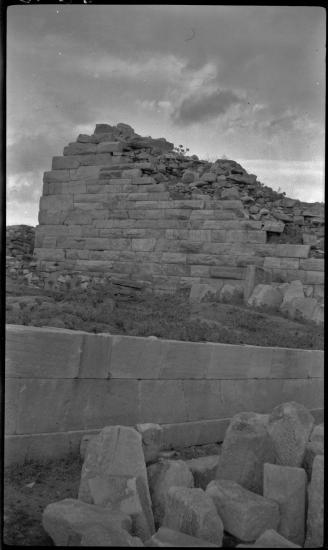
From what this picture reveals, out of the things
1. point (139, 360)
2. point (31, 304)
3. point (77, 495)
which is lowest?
point (77, 495)

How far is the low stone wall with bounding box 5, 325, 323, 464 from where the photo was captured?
17.0ft

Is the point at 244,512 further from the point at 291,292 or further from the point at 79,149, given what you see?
the point at 79,149

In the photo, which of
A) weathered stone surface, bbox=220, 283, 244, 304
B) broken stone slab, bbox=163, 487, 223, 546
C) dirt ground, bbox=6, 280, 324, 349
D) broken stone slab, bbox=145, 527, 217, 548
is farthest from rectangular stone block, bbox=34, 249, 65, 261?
broken stone slab, bbox=145, 527, 217, 548

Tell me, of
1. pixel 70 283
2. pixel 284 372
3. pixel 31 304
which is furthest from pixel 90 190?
pixel 284 372

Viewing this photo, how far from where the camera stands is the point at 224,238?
45.2 ft

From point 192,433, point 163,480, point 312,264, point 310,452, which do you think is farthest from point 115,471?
point 312,264

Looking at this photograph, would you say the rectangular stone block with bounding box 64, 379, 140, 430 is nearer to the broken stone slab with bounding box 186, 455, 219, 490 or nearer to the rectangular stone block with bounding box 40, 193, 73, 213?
the broken stone slab with bounding box 186, 455, 219, 490

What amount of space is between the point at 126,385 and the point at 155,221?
9.13m

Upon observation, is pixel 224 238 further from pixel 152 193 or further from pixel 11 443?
pixel 11 443

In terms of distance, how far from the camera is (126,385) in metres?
5.89

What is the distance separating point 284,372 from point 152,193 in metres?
8.31

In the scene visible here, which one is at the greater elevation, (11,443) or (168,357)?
(168,357)

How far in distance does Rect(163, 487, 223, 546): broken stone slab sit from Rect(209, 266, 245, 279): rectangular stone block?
955 centimetres

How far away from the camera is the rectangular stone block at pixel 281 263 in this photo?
504 inches
